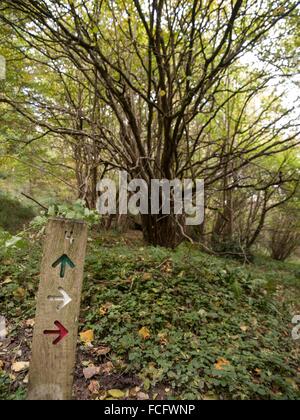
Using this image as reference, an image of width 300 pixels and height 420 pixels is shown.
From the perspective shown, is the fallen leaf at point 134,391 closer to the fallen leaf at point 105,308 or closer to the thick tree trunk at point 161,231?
the fallen leaf at point 105,308

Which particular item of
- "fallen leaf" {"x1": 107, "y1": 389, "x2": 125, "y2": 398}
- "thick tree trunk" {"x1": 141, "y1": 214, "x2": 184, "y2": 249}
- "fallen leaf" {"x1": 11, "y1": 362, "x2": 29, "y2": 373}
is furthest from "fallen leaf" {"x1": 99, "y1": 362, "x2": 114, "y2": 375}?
"thick tree trunk" {"x1": 141, "y1": 214, "x2": 184, "y2": 249}

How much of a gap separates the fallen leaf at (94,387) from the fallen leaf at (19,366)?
1.87 feet

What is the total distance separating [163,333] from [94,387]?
786mm

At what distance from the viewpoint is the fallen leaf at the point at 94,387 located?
2.12m

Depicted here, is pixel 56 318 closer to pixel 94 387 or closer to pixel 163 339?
pixel 94 387

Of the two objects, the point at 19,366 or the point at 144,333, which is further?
the point at 144,333

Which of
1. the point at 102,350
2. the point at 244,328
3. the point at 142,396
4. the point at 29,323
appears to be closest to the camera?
the point at 142,396

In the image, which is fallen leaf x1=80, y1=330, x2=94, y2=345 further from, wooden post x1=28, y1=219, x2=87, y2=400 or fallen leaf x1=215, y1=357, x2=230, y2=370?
fallen leaf x1=215, y1=357, x2=230, y2=370

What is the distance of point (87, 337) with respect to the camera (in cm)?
259

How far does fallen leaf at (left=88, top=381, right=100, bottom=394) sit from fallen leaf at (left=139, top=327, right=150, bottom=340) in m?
0.57

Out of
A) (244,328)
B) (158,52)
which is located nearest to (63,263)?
(244,328)

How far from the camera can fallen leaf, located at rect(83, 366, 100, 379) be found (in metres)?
2.24
